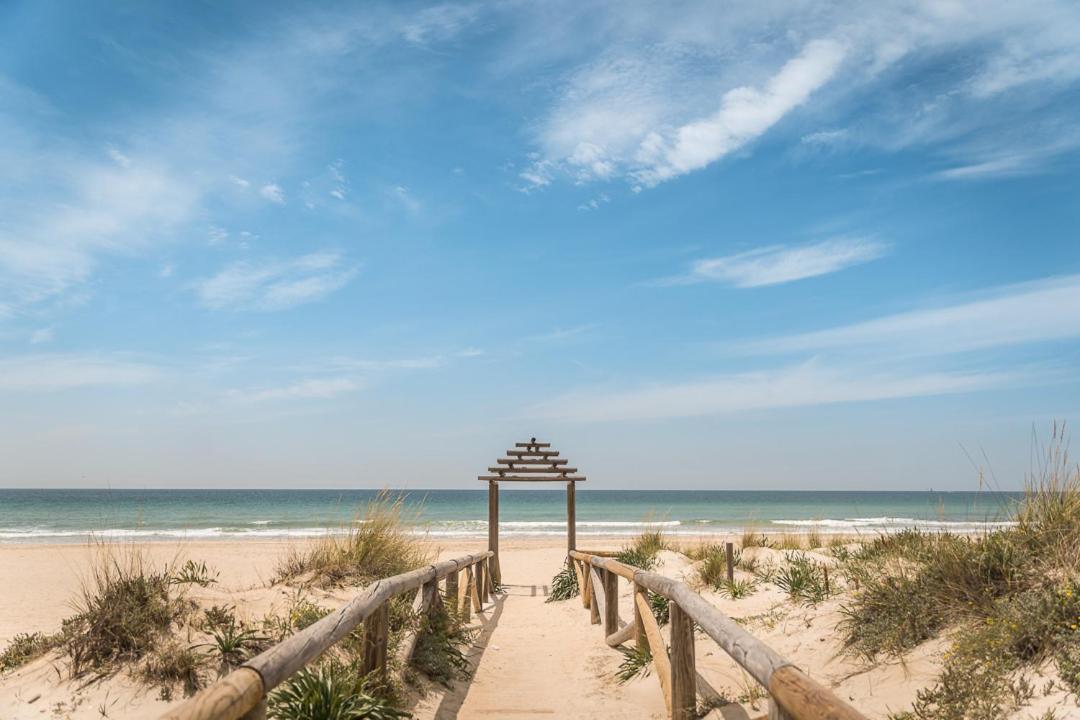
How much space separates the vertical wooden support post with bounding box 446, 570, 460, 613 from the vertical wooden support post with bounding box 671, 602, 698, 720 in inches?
174

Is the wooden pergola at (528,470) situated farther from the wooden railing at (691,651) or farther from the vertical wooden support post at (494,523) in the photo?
the wooden railing at (691,651)

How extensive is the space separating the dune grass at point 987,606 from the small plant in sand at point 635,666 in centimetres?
169

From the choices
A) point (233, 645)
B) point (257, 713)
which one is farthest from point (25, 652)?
point (257, 713)

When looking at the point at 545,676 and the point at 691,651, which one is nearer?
the point at 691,651

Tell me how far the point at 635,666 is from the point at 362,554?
4.61 metres

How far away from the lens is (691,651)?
499cm

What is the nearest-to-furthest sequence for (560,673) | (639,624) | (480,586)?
(639,624), (560,673), (480,586)

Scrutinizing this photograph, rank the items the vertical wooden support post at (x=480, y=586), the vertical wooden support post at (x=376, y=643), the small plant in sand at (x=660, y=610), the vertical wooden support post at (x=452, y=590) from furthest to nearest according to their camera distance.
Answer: the vertical wooden support post at (x=480, y=586) → the vertical wooden support post at (x=452, y=590) → the small plant in sand at (x=660, y=610) → the vertical wooden support post at (x=376, y=643)

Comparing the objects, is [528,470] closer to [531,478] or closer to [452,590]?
[531,478]

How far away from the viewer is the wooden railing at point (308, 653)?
2682mm

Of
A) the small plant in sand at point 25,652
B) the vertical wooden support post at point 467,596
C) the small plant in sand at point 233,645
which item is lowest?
the vertical wooden support post at point 467,596

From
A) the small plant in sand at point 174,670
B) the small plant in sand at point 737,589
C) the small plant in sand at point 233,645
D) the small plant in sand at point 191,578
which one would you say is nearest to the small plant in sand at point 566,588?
the small plant in sand at point 737,589

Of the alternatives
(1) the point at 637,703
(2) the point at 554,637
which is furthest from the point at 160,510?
(1) the point at 637,703

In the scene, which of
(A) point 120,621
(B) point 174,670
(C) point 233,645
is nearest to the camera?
(B) point 174,670
